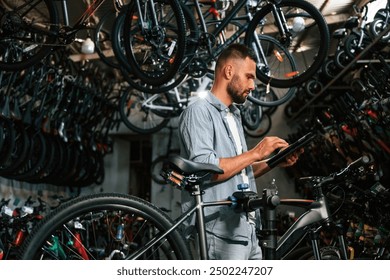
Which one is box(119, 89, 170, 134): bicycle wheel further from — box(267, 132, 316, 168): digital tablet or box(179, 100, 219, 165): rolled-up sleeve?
box(267, 132, 316, 168): digital tablet

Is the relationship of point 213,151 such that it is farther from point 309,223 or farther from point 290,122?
point 290,122

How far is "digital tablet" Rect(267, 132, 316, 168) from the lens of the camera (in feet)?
5.97

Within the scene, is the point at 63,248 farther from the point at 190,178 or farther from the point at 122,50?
the point at 122,50

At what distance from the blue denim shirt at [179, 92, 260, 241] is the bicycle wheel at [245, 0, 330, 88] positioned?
155 centimetres

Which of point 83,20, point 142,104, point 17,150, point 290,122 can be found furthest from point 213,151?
point 290,122

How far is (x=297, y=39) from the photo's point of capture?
170 inches

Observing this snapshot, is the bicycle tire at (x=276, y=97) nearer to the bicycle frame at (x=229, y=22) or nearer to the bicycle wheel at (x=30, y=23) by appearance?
the bicycle frame at (x=229, y=22)

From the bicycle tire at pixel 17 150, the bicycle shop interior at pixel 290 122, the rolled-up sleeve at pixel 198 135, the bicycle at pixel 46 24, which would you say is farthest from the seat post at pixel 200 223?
the bicycle tire at pixel 17 150

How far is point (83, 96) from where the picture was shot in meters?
7.36

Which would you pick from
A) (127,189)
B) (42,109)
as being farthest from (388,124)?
(127,189)

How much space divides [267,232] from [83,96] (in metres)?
6.03

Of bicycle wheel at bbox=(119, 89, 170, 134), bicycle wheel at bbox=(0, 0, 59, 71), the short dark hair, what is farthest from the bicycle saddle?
bicycle wheel at bbox=(119, 89, 170, 134)

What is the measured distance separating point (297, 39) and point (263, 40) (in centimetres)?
31

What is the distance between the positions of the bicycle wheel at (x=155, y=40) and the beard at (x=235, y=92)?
1021 mm
